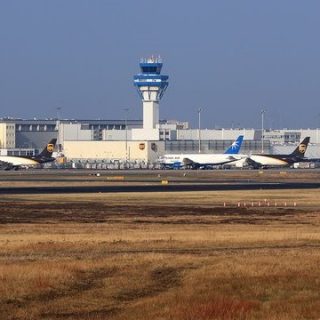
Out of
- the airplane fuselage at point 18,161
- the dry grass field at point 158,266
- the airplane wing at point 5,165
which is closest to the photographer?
the dry grass field at point 158,266

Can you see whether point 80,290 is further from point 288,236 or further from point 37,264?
point 288,236

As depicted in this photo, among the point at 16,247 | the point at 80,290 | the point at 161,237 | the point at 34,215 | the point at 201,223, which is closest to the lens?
the point at 80,290

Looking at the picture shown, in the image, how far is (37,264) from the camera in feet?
120

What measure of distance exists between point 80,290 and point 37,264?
16.2 feet

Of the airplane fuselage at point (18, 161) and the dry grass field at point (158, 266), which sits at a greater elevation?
the airplane fuselage at point (18, 161)

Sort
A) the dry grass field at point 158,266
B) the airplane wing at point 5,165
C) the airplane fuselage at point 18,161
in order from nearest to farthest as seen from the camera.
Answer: the dry grass field at point 158,266, the airplane wing at point 5,165, the airplane fuselage at point 18,161

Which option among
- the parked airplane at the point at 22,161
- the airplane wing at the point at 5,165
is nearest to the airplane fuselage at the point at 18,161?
the parked airplane at the point at 22,161

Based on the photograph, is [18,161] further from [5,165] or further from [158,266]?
[158,266]

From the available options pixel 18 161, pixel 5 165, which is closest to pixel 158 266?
pixel 5 165

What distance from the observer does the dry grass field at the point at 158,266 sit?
2898 cm

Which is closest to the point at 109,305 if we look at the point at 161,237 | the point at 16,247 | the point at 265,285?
the point at 265,285

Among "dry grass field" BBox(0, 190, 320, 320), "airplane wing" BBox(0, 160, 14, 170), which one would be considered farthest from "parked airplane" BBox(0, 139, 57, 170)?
"dry grass field" BBox(0, 190, 320, 320)

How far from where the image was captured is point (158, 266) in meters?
36.8

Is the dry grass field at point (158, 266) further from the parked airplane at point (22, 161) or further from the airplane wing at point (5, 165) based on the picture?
the parked airplane at point (22, 161)
